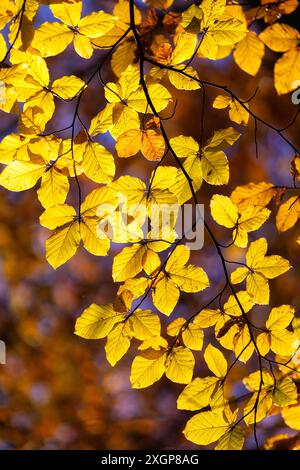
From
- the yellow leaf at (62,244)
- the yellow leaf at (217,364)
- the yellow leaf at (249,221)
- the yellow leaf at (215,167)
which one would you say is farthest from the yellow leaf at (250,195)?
the yellow leaf at (62,244)

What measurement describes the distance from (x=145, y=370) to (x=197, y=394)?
0.53ft

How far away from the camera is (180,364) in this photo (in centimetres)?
132

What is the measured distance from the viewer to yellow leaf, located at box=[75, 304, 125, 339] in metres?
1.25

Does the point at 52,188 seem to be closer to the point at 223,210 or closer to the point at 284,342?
the point at 223,210

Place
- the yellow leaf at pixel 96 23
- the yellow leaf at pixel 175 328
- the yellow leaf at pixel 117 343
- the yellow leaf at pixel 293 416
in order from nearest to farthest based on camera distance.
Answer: the yellow leaf at pixel 96 23
the yellow leaf at pixel 117 343
the yellow leaf at pixel 175 328
the yellow leaf at pixel 293 416

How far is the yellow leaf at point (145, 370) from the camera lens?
1.30 m

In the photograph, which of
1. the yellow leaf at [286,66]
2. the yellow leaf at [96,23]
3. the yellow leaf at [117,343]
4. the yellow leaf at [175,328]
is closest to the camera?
the yellow leaf at [96,23]

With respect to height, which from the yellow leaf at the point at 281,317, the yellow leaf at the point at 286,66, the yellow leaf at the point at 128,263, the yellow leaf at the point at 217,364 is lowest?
the yellow leaf at the point at 217,364

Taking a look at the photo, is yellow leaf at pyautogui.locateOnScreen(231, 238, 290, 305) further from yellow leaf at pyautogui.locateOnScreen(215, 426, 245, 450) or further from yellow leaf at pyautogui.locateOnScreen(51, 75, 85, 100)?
yellow leaf at pyautogui.locateOnScreen(51, 75, 85, 100)

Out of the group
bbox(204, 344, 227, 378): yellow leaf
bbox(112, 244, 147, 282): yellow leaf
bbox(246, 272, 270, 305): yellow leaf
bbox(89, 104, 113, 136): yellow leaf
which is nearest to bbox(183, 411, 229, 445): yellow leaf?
bbox(204, 344, 227, 378): yellow leaf

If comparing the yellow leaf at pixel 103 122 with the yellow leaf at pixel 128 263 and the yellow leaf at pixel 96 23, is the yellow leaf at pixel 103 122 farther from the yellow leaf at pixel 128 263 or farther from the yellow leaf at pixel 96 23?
the yellow leaf at pixel 128 263

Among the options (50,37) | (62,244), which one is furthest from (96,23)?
(62,244)

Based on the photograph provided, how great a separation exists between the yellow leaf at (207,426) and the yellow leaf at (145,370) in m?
0.17
